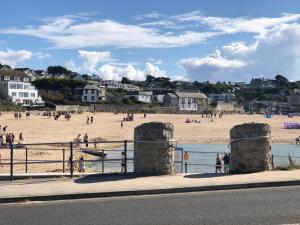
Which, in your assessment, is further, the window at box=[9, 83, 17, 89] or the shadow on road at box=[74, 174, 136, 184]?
the window at box=[9, 83, 17, 89]

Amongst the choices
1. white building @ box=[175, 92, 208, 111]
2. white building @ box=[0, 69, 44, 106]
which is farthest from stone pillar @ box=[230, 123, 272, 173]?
white building @ box=[175, 92, 208, 111]

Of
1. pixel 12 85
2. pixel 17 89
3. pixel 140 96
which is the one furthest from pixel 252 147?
pixel 140 96

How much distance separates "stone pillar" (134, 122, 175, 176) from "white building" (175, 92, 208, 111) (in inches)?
5798

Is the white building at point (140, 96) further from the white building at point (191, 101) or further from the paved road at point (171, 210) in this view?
the paved road at point (171, 210)

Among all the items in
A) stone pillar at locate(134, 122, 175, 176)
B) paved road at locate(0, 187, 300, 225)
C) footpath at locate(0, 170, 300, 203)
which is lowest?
paved road at locate(0, 187, 300, 225)

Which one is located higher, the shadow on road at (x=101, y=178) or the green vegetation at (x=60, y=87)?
the green vegetation at (x=60, y=87)

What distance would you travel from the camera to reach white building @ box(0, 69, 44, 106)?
124 meters

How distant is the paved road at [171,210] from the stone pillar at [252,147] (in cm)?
223

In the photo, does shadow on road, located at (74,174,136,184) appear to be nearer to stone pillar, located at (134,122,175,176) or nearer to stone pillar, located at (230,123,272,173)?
stone pillar, located at (134,122,175,176)

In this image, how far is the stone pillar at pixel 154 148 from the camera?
12961 millimetres

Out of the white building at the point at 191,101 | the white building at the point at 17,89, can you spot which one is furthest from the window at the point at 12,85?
the white building at the point at 191,101

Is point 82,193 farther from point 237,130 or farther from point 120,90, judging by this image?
point 120,90

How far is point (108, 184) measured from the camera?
1200cm

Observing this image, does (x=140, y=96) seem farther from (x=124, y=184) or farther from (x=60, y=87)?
(x=124, y=184)
